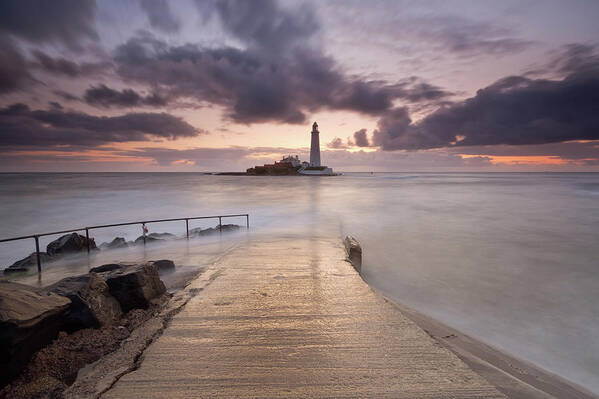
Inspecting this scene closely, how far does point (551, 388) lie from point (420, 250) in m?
7.02

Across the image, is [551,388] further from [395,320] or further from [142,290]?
[142,290]

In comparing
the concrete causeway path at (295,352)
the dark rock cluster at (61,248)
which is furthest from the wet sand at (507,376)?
the dark rock cluster at (61,248)

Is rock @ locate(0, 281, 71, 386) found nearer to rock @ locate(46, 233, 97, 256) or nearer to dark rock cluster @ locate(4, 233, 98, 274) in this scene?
dark rock cluster @ locate(4, 233, 98, 274)

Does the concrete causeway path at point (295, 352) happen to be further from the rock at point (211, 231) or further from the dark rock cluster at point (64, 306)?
the rock at point (211, 231)

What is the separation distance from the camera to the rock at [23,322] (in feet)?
7.00

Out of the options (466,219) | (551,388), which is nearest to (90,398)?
(551,388)

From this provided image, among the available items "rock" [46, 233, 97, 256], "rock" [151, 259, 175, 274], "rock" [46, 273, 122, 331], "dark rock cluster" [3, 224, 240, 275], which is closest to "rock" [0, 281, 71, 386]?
"rock" [46, 273, 122, 331]

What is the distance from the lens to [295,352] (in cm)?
228

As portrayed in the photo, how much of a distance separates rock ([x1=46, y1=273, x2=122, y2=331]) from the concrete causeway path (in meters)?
0.90

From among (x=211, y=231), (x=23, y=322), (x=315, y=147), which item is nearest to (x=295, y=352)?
(x=23, y=322)

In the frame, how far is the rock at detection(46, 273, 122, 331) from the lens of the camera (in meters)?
2.83

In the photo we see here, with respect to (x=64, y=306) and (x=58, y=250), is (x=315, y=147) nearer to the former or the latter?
(x=58, y=250)

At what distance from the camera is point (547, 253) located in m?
9.21

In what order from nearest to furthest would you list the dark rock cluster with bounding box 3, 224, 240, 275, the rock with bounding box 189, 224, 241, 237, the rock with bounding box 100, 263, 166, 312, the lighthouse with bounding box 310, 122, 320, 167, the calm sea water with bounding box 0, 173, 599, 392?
the rock with bounding box 100, 263, 166, 312, the calm sea water with bounding box 0, 173, 599, 392, the dark rock cluster with bounding box 3, 224, 240, 275, the rock with bounding box 189, 224, 241, 237, the lighthouse with bounding box 310, 122, 320, 167
